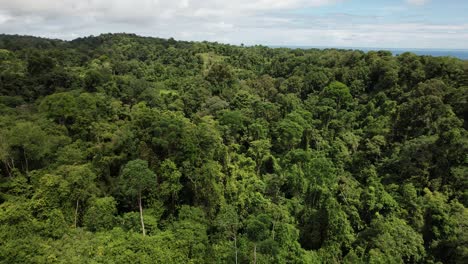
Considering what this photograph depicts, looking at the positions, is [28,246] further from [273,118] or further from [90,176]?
[273,118]

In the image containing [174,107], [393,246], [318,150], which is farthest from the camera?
[174,107]

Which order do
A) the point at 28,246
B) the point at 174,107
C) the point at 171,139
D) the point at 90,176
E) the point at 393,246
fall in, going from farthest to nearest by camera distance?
1. the point at 174,107
2. the point at 171,139
3. the point at 90,176
4. the point at 393,246
5. the point at 28,246

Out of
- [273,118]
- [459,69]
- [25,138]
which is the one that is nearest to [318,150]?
[273,118]

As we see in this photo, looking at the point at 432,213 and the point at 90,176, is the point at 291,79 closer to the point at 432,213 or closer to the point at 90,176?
the point at 432,213

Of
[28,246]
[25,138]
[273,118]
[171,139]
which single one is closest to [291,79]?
[273,118]

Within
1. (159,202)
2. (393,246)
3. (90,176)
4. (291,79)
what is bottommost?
(393,246)

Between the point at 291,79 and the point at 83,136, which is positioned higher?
the point at 291,79

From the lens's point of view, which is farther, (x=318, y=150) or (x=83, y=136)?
(x=318, y=150)
